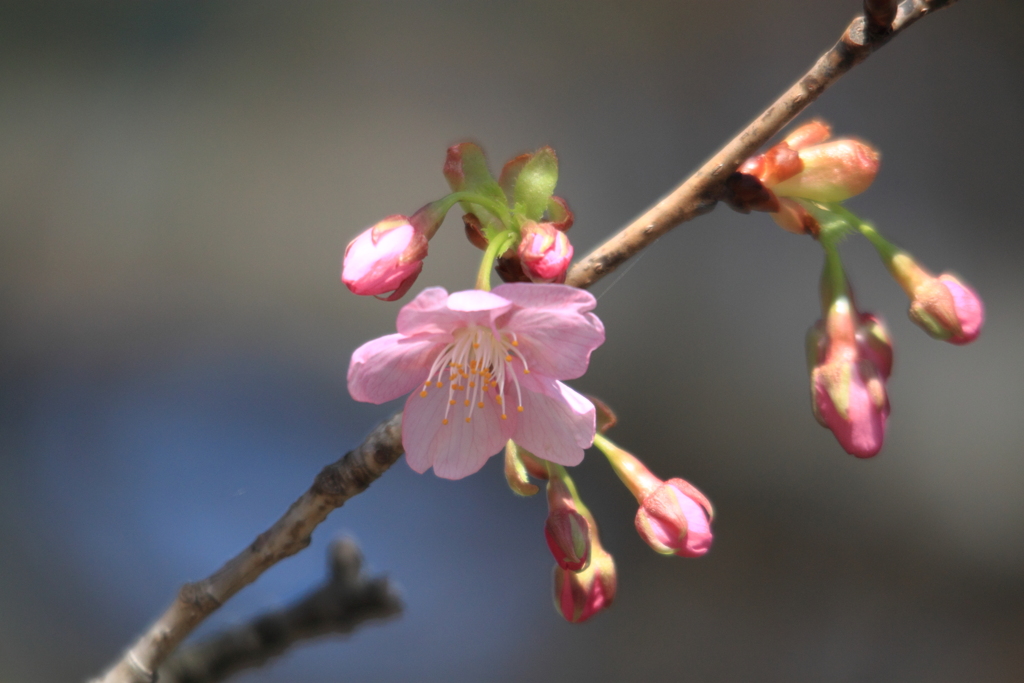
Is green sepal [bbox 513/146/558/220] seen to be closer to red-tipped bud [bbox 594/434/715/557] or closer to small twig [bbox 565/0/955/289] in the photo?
small twig [bbox 565/0/955/289]

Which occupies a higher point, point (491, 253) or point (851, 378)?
point (491, 253)

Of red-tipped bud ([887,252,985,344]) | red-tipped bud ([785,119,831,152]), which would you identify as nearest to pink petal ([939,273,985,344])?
red-tipped bud ([887,252,985,344])

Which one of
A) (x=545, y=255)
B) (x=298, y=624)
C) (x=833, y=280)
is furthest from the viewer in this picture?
(x=298, y=624)

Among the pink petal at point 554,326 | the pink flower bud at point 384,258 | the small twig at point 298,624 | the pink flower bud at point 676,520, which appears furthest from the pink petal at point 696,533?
the small twig at point 298,624

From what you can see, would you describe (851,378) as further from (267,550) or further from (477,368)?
(267,550)

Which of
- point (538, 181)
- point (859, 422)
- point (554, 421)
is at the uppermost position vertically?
point (538, 181)

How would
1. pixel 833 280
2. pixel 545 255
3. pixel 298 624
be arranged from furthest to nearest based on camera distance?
pixel 298 624 → pixel 833 280 → pixel 545 255

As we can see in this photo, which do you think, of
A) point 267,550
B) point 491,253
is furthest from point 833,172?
point 267,550
